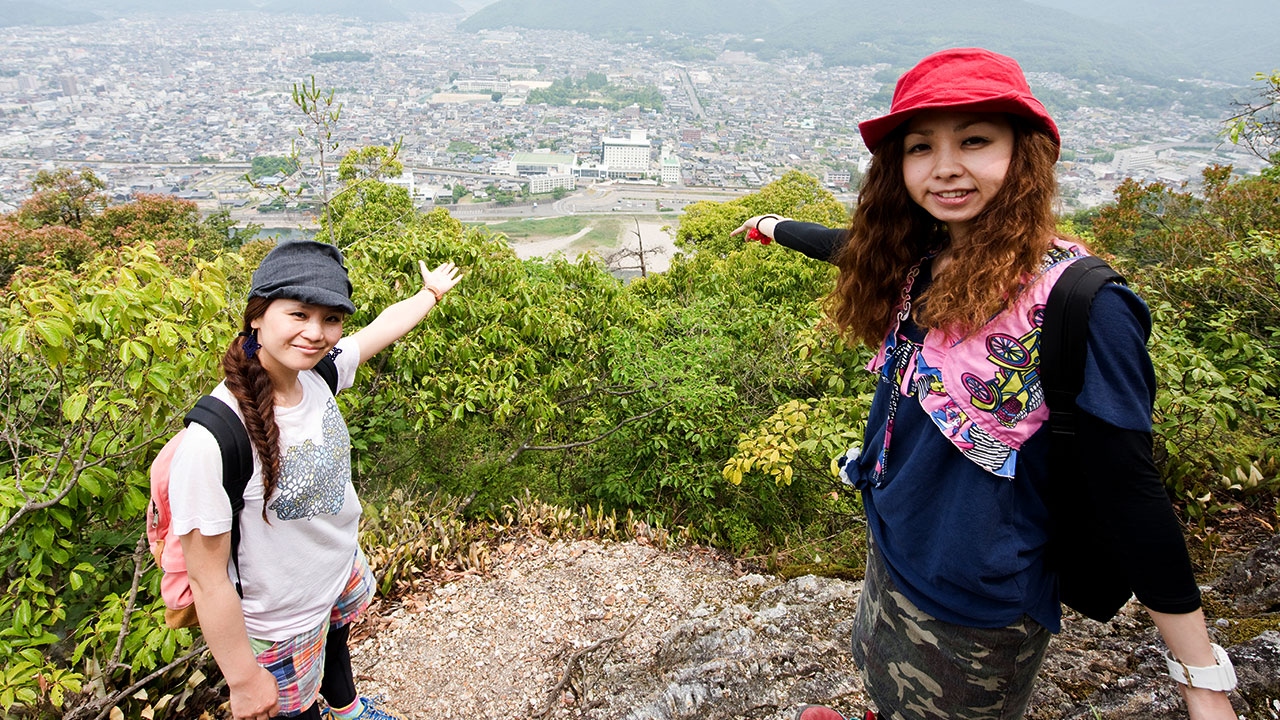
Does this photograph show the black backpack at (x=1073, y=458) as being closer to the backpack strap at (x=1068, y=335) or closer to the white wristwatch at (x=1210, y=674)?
the backpack strap at (x=1068, y=335)

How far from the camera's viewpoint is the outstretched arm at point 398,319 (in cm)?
217

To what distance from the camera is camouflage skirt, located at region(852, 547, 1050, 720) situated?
1391mm

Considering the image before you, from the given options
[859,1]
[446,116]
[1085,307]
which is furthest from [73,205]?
[859,1]

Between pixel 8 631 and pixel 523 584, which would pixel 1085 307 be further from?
pixel 523 584

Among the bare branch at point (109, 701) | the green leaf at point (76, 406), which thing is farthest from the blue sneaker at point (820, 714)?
the green leaf at point (76, 406)

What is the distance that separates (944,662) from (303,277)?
1796 millimetres

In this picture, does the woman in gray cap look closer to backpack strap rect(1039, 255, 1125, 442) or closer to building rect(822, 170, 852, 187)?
backpack strap rect(1039, 255, 1125, 442)

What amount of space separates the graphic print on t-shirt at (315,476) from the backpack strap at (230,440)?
0.12 m

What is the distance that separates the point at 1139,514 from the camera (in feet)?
3.53

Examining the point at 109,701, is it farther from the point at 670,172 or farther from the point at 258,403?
the point at 670,172

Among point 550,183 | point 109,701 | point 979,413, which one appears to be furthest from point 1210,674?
point 550,183

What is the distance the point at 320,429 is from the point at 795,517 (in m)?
4.88

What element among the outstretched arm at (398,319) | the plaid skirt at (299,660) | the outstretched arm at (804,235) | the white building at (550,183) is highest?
the outstretched arm at (804,235)

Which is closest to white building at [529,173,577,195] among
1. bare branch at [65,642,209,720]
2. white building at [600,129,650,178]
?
white building at [600,129,650,178]
